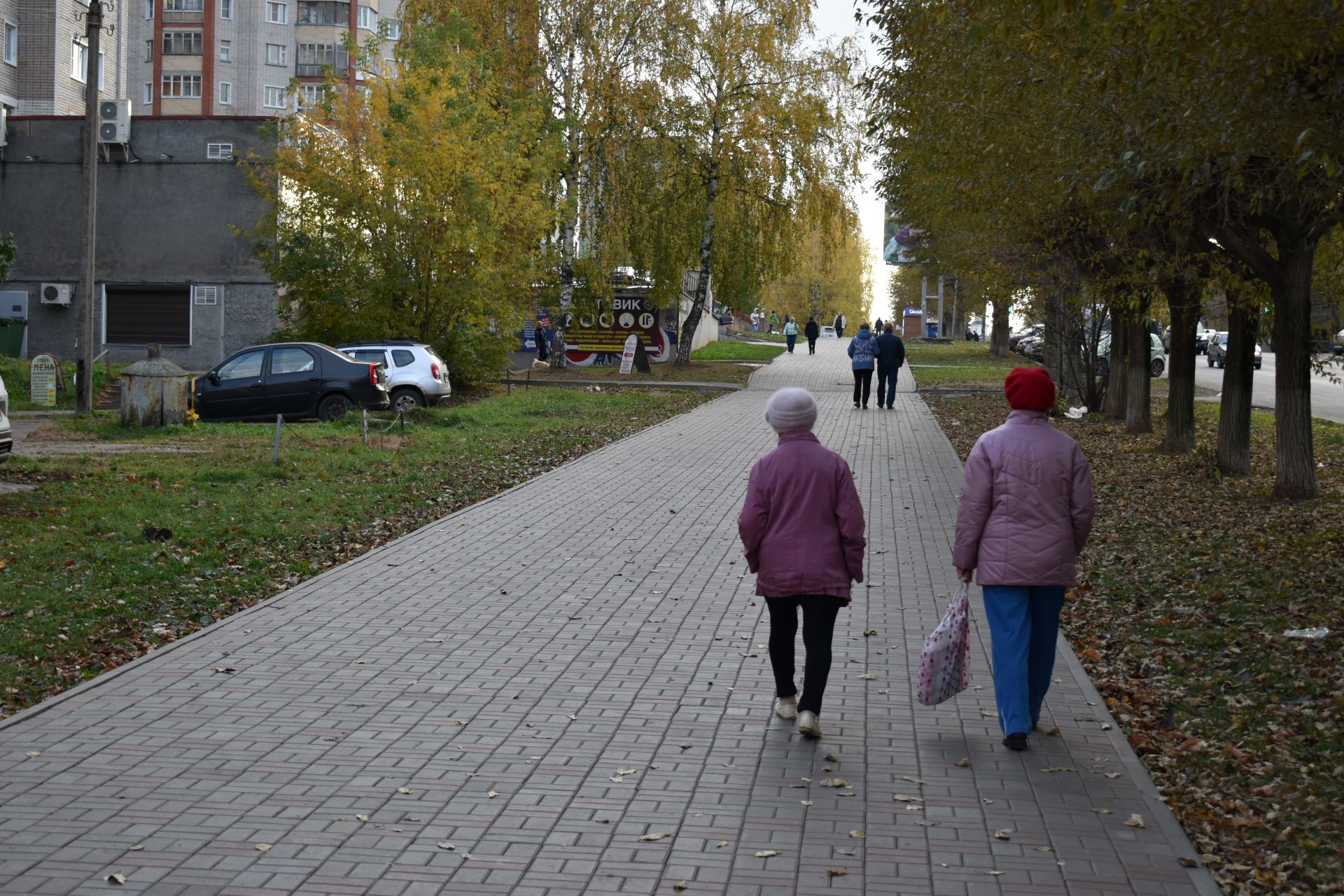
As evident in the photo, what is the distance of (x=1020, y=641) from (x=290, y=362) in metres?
17.4

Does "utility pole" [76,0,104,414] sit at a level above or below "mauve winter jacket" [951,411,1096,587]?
above

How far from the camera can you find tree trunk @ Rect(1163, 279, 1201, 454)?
1812cm

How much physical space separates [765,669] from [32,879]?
12.6 feet

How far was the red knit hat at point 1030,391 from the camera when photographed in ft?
19.9

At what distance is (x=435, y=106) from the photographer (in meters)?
27.5

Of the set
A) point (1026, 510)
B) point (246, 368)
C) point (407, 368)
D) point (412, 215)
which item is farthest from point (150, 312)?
point (1026, 510)

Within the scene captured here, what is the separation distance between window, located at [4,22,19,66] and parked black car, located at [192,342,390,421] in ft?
78.7

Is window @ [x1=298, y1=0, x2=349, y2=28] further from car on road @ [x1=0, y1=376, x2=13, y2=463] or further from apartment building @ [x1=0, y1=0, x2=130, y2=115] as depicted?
car on road @ [x1=0, y1=376, x2=13, y2=463]

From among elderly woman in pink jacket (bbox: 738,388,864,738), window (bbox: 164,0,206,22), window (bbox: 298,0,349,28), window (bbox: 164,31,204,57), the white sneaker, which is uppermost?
window (bbox: 298,0,349,28)

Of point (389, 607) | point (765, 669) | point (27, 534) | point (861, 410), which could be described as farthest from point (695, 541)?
point (861, 410)

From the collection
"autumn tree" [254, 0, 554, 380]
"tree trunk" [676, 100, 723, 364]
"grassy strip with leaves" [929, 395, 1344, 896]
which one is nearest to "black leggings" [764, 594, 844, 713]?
"grassy strip with leaves" [929, 395, 1344, 896]

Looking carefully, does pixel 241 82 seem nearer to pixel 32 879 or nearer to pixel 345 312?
pixel 345 312

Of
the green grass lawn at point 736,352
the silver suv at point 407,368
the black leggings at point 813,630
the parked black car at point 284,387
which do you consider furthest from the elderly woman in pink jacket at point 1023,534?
the green grass lawn at point 736,352

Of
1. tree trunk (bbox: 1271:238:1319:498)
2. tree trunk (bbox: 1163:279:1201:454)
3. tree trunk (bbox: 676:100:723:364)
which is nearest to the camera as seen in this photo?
tree trunk (bbox: 1271:238:1319:498)
